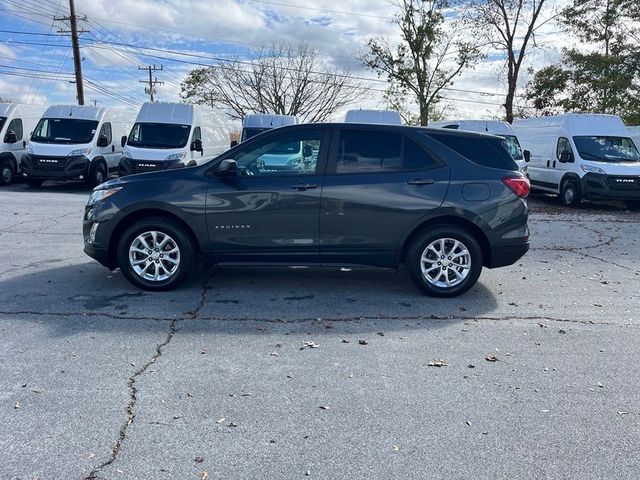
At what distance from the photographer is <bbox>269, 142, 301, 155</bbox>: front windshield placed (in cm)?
618

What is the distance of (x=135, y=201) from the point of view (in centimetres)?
613

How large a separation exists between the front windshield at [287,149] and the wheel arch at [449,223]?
5.00ft

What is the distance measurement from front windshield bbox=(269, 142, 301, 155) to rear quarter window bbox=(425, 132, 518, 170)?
4.70 ft

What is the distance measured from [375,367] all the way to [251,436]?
132 centimetres

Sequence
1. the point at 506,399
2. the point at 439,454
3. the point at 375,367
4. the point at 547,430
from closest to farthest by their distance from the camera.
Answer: the point at 439,454 → the point at 547,430 → the point at 506,399 → the point at 375,367

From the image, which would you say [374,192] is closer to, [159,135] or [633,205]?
[159,135]

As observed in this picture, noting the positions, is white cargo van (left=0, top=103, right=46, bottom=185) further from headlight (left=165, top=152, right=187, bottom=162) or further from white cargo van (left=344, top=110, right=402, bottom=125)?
white cargo van (left=344, top=110, right=402, bottom=125)

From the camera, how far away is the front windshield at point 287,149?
618cm

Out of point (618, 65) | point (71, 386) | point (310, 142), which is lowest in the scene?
point (71, 386)

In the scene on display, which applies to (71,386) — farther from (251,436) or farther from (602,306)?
(602,306)

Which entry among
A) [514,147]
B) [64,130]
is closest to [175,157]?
[64,130]

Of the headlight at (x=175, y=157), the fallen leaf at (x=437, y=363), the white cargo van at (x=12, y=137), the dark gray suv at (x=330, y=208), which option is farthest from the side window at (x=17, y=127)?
the fallen leaf at (x=437, y=363)

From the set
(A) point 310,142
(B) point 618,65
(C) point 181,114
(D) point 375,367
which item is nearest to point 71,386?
(D) point 375,367

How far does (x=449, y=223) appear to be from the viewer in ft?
20.5
